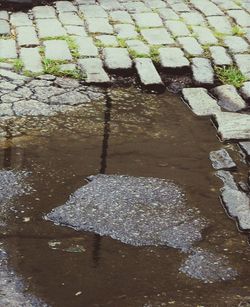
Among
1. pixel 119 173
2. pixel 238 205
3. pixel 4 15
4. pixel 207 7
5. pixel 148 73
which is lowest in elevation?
pixel 4 15

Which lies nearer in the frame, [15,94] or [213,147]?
[213,147]

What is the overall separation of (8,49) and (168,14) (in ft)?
6.26

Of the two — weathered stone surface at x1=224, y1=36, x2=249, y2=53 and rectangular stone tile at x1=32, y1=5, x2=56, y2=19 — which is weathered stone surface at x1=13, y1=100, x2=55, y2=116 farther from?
weathered stone surface at x1=224, y1=36, x2=249, y2=53

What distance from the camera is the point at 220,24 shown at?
6.67 metres

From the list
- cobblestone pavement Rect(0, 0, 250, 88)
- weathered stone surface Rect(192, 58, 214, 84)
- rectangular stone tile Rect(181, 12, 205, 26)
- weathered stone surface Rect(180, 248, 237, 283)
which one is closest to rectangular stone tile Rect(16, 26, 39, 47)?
cobblestone pavement Rect(0, 0, 250, 88)

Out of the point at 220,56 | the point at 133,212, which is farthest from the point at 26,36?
the point at 133,212

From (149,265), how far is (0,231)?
2.72ft

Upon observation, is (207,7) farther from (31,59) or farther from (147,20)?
(31,59)

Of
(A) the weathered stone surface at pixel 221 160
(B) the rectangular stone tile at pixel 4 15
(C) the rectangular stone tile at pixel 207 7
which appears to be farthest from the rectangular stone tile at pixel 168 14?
(A) the weathered stone surface at pixel 221 160

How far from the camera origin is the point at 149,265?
329 centimetres

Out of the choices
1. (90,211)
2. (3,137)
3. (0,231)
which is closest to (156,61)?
(3,137)

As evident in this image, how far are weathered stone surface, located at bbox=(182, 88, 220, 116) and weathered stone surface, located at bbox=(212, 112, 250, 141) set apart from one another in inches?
4.8

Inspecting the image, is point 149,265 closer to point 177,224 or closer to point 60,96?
point 177,224

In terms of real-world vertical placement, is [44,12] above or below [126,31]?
below
